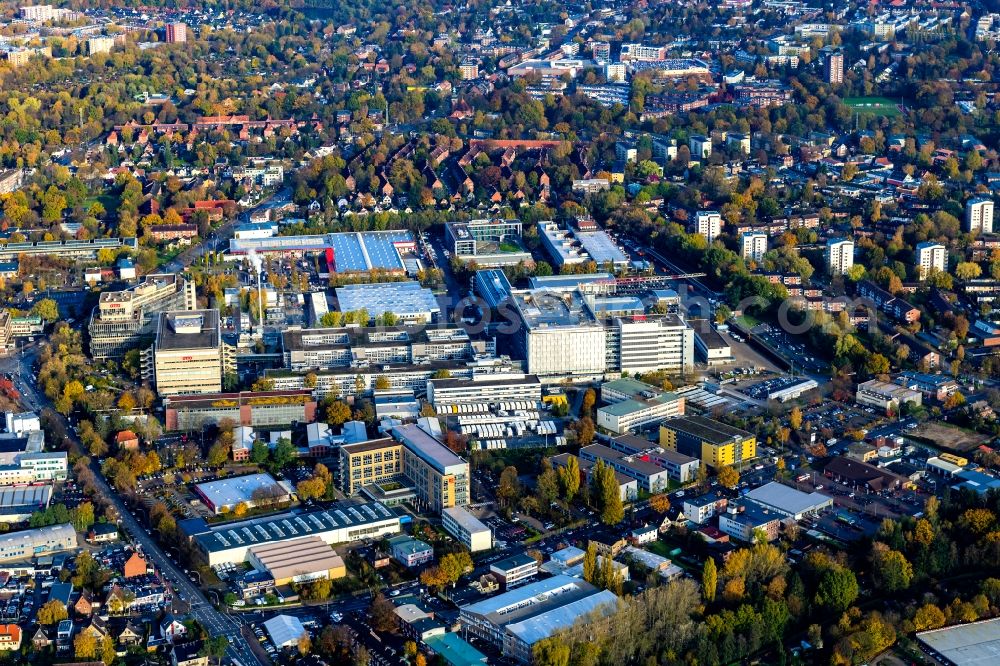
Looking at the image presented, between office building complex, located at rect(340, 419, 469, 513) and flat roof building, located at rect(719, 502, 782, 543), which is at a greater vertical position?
office building complex, located at rect(340, 419, 469, 513)

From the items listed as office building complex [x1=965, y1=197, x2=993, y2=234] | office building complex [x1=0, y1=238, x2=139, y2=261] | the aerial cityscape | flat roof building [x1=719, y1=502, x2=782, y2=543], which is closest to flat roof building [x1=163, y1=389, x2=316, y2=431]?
the aerial cityscape

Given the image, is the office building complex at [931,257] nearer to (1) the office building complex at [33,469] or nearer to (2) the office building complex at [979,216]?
(2) the office building complex at [979,216]

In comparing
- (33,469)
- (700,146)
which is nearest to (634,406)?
(33,469)

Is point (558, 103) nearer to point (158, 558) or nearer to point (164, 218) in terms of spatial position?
point (164, 218)

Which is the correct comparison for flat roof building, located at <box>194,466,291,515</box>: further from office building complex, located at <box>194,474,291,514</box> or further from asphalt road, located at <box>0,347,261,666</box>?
asphalt road, located at <box>0,347,261,666</box>

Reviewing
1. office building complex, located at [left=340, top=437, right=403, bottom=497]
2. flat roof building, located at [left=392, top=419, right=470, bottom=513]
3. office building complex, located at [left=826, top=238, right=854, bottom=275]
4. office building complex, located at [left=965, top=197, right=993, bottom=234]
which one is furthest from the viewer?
office building complex, located at [left=965, top=197, right=993, bottom=234]
